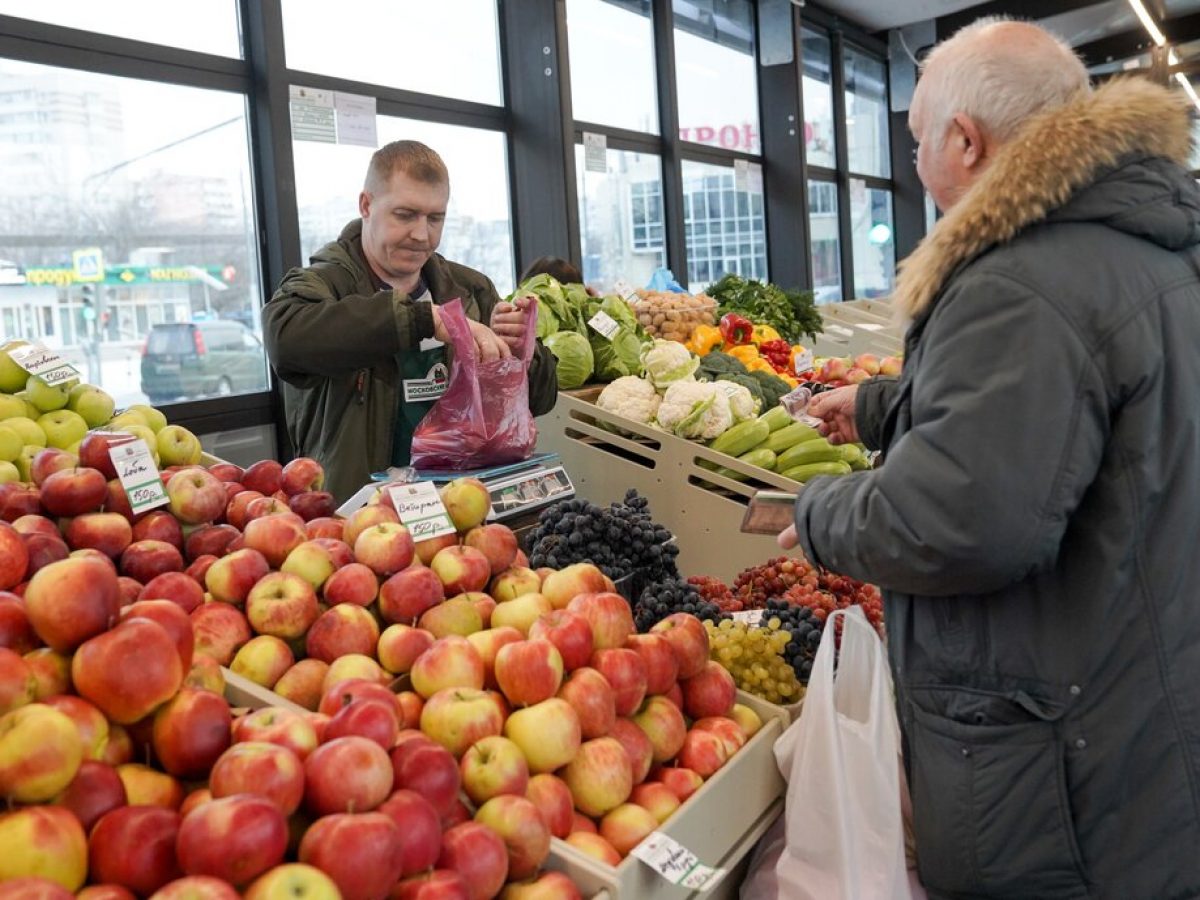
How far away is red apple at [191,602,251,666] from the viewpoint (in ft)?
4.54

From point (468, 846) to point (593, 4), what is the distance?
18.8ft

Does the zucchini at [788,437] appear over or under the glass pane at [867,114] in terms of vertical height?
under

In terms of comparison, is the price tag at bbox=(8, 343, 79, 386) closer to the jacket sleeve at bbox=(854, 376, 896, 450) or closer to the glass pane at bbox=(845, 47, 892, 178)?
the jacket sleeve at bbox=(854, 376, 896, 450)

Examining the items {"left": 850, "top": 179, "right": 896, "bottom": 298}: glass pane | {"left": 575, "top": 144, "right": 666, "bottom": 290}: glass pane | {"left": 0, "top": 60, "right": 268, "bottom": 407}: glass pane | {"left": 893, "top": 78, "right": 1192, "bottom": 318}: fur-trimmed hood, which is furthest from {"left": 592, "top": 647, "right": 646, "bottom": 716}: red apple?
{"left": 850, "top": 179, "right": 896, "bottom": 298}: glass pane

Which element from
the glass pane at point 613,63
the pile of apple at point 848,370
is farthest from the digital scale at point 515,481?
the glass pane at point 613,63

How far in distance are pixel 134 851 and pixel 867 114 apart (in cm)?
960

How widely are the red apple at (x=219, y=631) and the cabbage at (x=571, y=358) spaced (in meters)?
1.98

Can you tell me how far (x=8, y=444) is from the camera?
1.84 metres

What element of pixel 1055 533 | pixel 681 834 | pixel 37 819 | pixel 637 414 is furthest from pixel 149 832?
pixel 637 414

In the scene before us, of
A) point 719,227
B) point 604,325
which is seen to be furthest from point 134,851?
point 719,227

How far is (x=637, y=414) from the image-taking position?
3.11 meters

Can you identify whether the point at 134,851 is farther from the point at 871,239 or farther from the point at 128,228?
the point at 871,239

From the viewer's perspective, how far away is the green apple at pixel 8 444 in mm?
1835

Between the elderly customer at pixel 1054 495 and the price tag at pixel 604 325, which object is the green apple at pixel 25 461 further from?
the price tag at pixel 604 325
